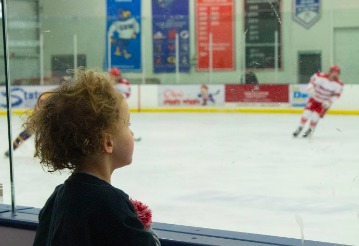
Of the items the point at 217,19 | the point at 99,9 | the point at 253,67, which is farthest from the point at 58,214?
the point at 217,19

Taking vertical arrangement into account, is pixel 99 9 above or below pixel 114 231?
above

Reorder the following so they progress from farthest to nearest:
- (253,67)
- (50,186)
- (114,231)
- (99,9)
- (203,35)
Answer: (50,186)
(203,35)
(99,9)
(253,67)
(114,231)

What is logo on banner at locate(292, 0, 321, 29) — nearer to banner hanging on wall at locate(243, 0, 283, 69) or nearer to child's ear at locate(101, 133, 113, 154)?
banner hanging on wall at locate(243, 0, 283, 69)

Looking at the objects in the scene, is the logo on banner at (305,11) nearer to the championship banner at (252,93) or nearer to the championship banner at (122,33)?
the championship banner at (252,93)

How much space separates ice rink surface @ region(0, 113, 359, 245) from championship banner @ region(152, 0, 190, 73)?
260mm

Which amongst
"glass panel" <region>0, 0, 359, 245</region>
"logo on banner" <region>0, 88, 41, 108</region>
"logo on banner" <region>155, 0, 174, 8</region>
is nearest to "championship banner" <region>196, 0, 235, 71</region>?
"glass panel" <region>0, 0, 359, 245</region>

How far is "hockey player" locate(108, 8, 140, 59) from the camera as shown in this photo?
1.50 metres

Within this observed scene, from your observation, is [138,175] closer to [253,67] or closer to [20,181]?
[20,181]

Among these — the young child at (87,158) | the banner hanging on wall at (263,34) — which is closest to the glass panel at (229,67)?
the banner hanging on wall at (263,34)

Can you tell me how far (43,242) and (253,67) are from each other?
70 cm

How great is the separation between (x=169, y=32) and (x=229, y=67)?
33cm

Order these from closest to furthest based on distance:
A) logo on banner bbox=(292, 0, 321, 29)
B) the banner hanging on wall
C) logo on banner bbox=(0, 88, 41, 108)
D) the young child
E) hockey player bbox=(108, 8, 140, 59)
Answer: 1. the young child
2. the banner hanging on wall
3. logo on banner bbox=(292, 0, 321, 29)
4. logo on banner bbox=(0, 88, 41, 108)
5. hockey player bbox=(108, 8, 140, 59)

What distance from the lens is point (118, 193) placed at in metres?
0.59

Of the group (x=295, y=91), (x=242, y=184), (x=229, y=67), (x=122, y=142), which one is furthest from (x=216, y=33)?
(x=122, y=142)
